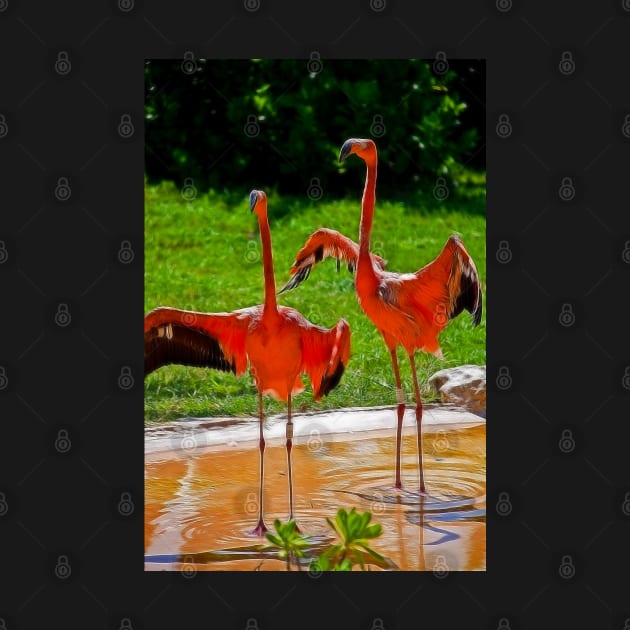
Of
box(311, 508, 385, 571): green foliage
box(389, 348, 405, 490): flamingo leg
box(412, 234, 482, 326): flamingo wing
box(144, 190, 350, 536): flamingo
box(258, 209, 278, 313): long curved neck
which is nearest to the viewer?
box(311, 508, 385, 571): green foliage

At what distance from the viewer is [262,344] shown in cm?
667

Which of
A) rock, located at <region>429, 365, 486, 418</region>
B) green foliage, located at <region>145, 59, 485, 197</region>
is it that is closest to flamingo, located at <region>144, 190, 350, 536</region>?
rock, located at <region>429, 365, 486, 418</region>

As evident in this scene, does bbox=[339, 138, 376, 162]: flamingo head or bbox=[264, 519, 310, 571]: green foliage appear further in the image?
bbox=[339, 138, 376, 162]: flamingo head

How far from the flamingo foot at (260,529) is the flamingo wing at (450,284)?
5.03ft

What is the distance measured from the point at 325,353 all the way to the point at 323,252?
914 mm

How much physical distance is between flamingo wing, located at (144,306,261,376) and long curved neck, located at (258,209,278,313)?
14 centimetres

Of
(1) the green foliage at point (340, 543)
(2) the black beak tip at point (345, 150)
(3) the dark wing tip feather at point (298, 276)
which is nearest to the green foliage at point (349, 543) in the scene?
(1) the green foliage at point (340, 543)

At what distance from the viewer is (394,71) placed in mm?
10945

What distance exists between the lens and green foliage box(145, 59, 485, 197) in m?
10.8

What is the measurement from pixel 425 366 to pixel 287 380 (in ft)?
8.24

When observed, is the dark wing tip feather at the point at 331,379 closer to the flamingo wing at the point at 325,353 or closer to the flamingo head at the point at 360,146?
the flamingo wing at the point at 325,353

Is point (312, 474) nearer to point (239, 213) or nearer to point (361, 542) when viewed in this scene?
point (361, 542)

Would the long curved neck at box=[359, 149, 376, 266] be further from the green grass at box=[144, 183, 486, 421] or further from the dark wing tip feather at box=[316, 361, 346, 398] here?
the green grass at box=[144, 183, 486, 421]

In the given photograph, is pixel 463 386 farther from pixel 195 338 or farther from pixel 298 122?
pixel 298 122
